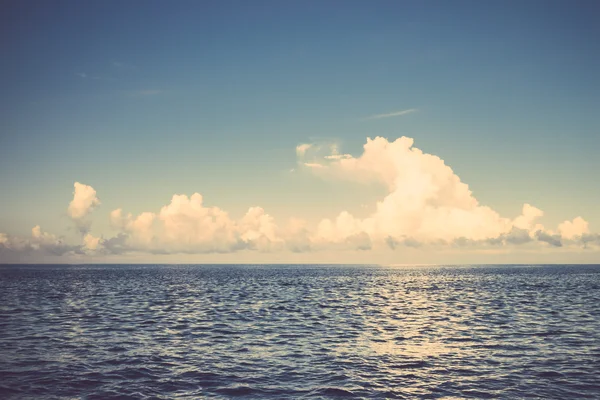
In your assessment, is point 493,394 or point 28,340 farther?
point 28,340

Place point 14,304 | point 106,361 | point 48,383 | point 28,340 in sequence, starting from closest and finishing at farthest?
point 48,383 < point 106,361 < point 28,340 < point 14,304

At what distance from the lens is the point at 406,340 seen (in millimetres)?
31625

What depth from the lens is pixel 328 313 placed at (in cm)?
4703

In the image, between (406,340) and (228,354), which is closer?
(228,354)

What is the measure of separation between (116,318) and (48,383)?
2333 cm

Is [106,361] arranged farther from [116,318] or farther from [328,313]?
[328,313]

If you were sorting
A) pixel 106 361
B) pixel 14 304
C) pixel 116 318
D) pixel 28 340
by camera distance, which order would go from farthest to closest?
pixel 14 304
pixel 116 318
pixel 28 340
pixel 106 361

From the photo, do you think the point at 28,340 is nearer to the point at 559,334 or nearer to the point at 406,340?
the point at 406,340

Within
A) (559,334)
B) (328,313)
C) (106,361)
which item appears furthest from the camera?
(328,313)

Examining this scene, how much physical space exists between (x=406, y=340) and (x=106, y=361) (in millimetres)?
20236

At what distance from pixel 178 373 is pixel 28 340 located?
15543 millimetres

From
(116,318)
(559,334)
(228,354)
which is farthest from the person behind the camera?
(116,318)

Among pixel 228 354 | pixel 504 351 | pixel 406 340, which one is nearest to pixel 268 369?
pixel 228 354

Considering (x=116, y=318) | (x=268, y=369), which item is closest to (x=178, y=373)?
(x=268, y=369)
